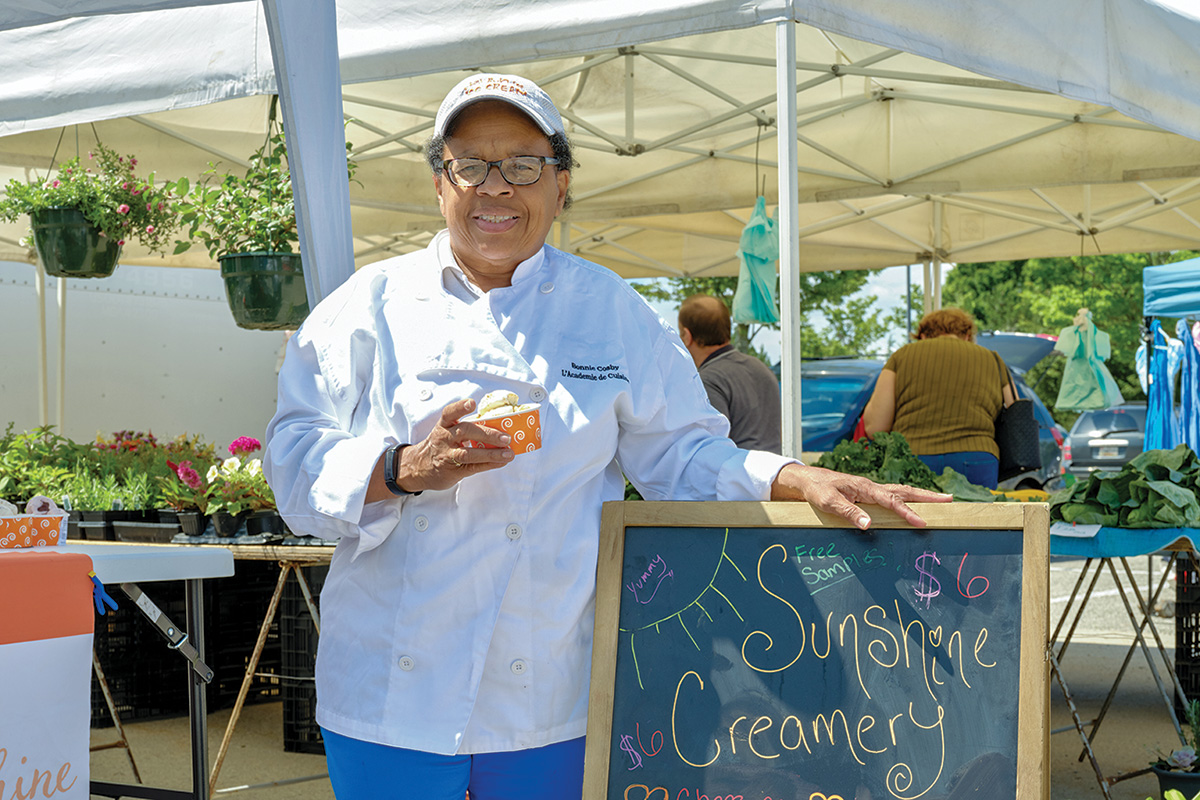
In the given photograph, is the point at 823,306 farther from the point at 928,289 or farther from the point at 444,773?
the point at 444,773

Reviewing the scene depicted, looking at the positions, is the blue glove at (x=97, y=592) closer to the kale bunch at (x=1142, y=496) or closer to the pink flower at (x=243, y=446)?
the pink flower at (x=243, y=446)

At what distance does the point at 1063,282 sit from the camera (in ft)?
79.2

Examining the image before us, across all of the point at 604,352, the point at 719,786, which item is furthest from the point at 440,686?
the point at 604,352

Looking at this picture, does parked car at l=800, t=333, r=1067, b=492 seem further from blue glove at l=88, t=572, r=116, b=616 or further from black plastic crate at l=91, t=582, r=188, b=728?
blue glove at l=88, t=572, r=116, b=616

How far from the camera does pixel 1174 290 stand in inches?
287

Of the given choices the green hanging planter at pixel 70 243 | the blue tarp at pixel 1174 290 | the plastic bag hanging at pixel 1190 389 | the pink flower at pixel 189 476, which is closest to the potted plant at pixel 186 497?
the pink flower at pixel 189 476

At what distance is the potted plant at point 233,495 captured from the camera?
169 inches

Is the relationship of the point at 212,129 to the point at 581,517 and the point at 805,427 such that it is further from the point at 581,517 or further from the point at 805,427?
the point at 581,517

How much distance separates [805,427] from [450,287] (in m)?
7.63

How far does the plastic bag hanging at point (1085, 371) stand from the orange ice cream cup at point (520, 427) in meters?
8.28

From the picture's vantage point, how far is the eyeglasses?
1.77 meters

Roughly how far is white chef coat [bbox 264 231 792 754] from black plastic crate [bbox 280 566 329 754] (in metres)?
3.22

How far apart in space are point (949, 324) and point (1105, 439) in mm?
9754

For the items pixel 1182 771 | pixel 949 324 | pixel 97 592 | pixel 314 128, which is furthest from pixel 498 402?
pixel 949 324
